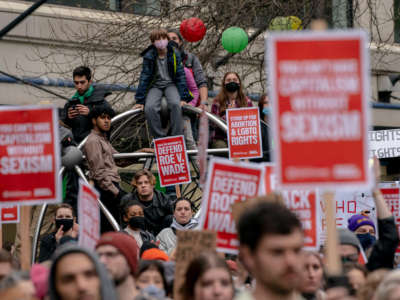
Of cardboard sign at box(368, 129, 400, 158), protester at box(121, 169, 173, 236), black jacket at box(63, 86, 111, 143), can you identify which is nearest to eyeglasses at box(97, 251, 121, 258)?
protester at box(121, 169, 173, 236)

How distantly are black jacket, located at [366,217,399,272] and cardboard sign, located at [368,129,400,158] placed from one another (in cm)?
602

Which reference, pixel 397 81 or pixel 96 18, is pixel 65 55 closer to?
pixel 96 18

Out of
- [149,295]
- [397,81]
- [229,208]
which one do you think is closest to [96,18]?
[397,81]

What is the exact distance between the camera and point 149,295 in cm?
599

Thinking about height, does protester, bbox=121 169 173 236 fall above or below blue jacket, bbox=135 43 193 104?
below

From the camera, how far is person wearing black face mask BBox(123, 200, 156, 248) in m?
10.3

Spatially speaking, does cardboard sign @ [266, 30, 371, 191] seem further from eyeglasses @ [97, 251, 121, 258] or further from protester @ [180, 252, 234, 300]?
eyeglasses @ [97, 251, 121, 258]

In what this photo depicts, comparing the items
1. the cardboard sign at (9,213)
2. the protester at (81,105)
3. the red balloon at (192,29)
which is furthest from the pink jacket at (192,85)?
the cardboard sign at (9,213)

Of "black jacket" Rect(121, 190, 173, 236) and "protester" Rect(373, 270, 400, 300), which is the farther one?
"black jacket" Rect(121, 190, 173, 236)

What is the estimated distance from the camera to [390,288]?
558 cm

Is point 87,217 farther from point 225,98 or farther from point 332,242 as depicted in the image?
point 225,98

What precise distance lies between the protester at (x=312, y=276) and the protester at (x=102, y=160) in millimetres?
4352

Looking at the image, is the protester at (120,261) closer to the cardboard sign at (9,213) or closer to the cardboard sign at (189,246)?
the cardboard sign at (189,246)

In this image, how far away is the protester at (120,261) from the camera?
6379 millimetres
